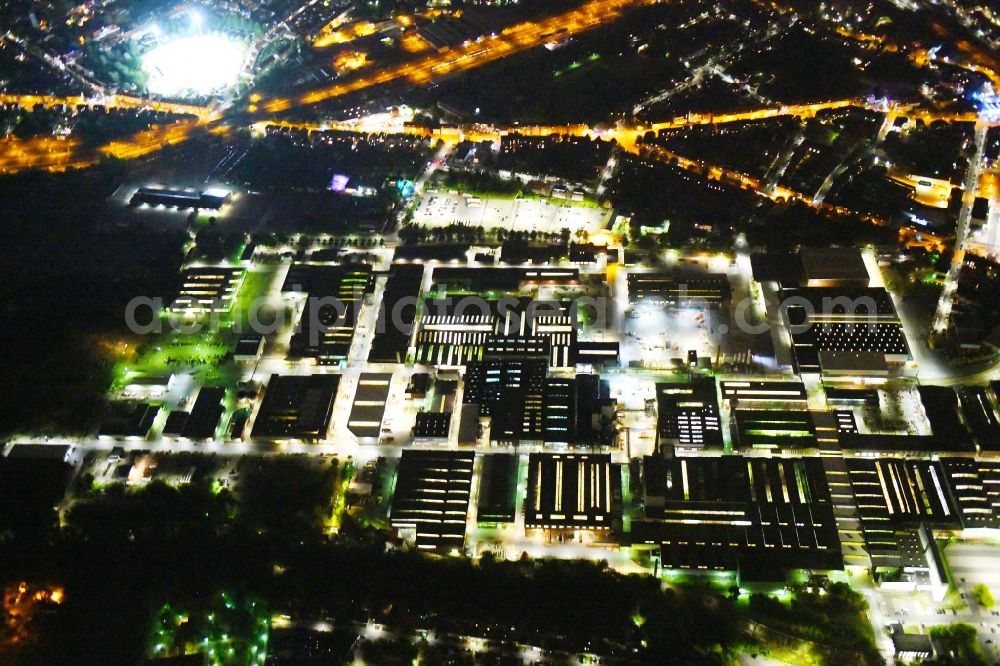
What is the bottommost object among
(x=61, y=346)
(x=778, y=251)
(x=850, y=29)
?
(x=61, y=346)

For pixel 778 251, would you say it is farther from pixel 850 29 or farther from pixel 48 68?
pixel 48 68

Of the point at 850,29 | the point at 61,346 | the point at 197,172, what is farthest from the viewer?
the point at 850,29

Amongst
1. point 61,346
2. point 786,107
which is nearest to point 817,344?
point 786,107

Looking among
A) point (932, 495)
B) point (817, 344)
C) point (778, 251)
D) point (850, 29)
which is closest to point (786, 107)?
point (850, 29)

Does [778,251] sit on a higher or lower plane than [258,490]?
higher

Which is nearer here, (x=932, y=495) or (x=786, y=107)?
(x=932, y=495)

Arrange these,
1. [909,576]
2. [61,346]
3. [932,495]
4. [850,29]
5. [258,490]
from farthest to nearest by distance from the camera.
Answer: [850,29] → [61,346] → [258,490] → [932,495] → [909,576]
